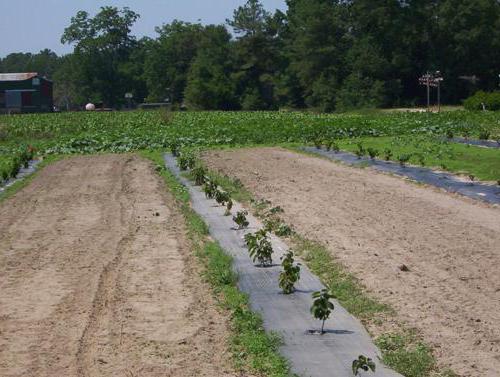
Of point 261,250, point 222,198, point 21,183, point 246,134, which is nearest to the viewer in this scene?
point 261,250

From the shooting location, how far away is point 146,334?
8.45 metres

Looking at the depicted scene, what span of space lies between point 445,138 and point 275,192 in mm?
17214

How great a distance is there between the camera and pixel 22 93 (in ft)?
351

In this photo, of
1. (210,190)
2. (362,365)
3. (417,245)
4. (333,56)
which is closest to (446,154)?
(210,190)

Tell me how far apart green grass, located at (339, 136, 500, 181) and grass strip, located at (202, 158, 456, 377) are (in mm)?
9362

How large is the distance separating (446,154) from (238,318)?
64.4ft

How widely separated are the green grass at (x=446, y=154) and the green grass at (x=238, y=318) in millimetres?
9763

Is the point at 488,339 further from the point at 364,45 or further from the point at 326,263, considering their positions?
the point at 364,45

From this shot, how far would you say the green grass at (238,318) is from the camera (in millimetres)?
7273

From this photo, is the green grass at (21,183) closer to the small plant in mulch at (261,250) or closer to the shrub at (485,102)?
the small plant in mulch at (261,250)

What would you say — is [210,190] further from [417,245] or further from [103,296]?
[103,296]

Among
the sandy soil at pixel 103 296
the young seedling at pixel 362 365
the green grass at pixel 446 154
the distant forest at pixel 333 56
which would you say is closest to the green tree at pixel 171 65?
the distant forest at pixel 333 56

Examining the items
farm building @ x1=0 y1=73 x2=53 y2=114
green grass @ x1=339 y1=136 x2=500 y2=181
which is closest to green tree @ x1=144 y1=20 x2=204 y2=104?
farm building @ x1=0 y1=73 x2=53 y2=114

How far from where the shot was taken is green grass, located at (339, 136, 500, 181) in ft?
72.9
